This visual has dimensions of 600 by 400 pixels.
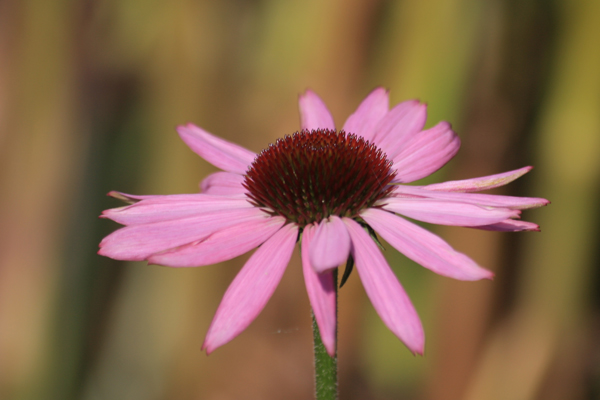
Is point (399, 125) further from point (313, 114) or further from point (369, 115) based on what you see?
point (313, 114)

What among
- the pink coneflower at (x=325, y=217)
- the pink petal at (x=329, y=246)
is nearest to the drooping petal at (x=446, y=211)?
the pink coneflower at (x=325, y=217)

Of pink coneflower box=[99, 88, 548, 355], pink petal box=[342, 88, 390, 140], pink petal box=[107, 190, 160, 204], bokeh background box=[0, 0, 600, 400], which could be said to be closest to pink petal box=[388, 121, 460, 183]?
pink coneflower box=[99, 88, 548, 355]

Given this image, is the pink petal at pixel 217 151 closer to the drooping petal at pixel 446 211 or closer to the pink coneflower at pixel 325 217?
the pink coneflower at pixel 325 217

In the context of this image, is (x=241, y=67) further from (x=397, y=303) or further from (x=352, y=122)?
(x=397, y=303)

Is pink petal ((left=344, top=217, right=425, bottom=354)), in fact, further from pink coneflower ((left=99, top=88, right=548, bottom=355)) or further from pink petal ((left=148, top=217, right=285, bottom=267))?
pink petal ((left=148, top=217, right=285, bottom=267))

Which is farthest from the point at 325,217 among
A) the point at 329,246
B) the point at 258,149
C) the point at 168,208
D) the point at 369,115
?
the point at 258,149

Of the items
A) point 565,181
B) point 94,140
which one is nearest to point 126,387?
point 94,140
